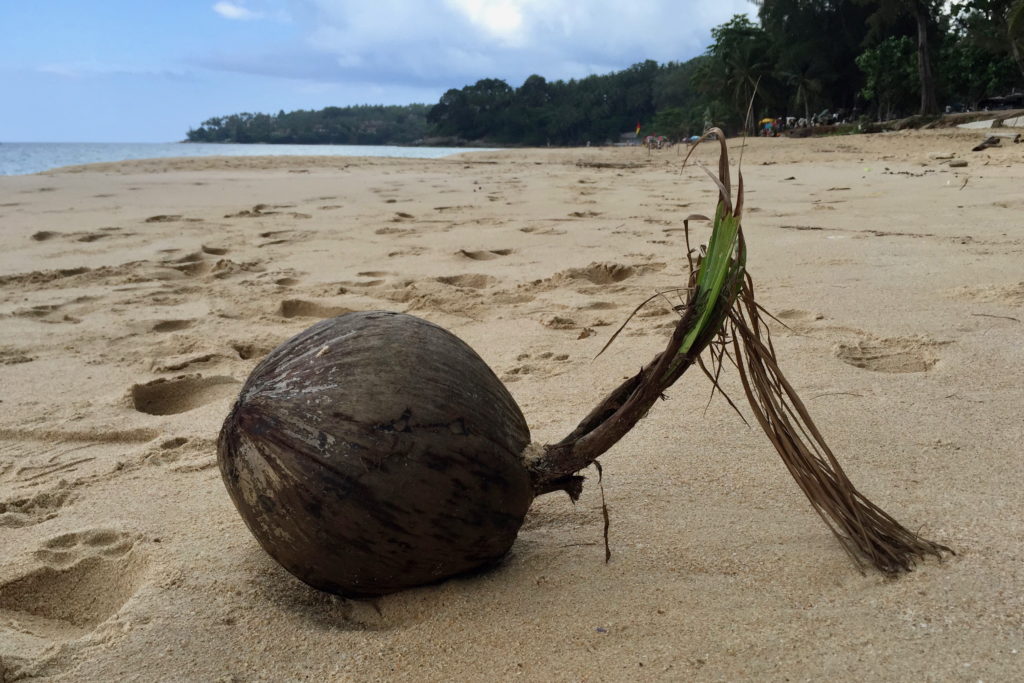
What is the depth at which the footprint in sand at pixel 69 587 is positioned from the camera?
1.49 meters

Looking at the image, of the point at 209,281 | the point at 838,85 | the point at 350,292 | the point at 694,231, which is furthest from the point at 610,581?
the point at 838,85

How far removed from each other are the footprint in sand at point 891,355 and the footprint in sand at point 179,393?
213 cm

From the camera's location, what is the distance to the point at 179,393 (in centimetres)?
289

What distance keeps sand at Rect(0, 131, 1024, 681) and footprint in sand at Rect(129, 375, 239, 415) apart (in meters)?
0.01

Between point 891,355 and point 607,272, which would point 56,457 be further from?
point 607,272

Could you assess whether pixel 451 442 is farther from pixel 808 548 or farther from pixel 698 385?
pixel 698 385

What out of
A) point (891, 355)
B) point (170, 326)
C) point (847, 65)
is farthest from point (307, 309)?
point (847, 65)

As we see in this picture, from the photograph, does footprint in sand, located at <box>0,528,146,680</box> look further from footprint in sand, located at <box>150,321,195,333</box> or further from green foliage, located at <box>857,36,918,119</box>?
green foliage, located at <box>857,36,918,119</box>

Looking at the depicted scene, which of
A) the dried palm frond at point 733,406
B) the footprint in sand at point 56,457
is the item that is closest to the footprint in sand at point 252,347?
the footprint in sand at point 56,457

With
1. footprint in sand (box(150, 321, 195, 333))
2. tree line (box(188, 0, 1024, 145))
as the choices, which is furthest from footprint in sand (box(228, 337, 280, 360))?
tree line (box(188, 0, 1024, 145))

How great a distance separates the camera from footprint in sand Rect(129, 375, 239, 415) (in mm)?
2805

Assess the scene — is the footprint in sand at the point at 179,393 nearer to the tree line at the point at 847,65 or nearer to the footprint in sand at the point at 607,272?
the footprint in sand at the point at 607,272

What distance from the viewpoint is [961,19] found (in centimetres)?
3008

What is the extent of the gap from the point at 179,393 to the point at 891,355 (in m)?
2.49
